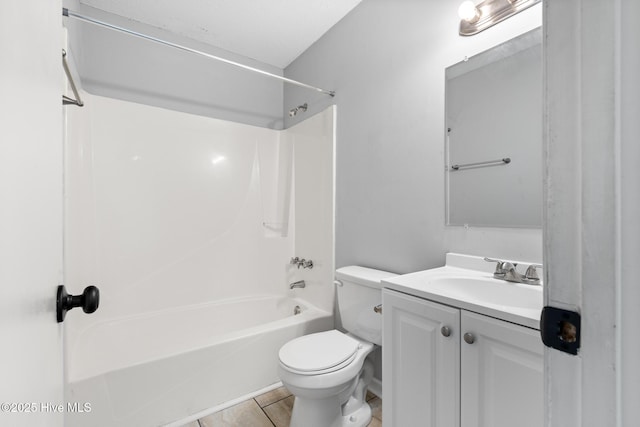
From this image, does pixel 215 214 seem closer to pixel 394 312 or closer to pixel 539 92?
pixel 394 312

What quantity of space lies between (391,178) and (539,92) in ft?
2.45

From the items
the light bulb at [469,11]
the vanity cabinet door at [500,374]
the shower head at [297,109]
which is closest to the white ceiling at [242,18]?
the shower head at [297,109]

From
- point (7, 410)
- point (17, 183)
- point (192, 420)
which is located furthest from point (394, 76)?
point (192, 420)

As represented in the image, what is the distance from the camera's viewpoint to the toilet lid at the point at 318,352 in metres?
1.28

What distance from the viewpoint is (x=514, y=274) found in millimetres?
1070

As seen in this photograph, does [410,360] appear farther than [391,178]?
No

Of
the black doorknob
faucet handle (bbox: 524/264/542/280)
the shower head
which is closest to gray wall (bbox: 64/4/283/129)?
the shower head

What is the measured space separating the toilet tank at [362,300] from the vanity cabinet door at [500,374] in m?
0.59

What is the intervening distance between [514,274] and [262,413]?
4.69 feet

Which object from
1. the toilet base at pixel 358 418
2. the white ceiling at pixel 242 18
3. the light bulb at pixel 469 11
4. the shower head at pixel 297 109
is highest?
the white ceiling at pixel 242 18

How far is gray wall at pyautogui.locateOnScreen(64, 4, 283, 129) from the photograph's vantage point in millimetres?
1896

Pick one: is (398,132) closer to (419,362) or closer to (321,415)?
(419,362)

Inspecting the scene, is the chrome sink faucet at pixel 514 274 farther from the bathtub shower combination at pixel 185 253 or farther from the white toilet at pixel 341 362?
the bathtub shower combination at pixel 185 253

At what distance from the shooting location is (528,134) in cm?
114
